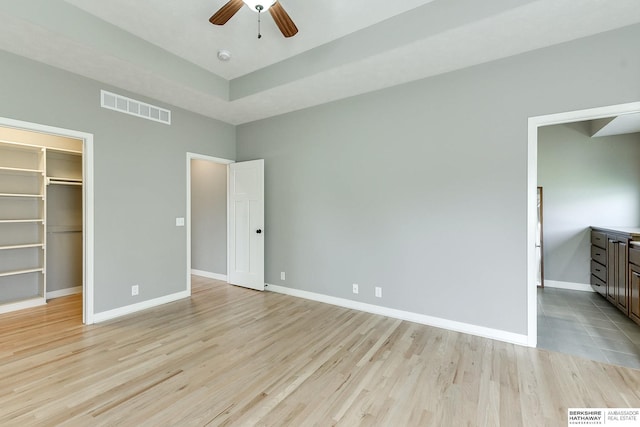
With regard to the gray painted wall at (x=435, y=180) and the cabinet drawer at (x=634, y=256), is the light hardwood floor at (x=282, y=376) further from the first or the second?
the cabinet drawer at (x=634, y=256)

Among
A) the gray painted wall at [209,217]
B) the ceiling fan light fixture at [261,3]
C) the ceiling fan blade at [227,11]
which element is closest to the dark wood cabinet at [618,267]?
the ceiling fan light fixture at [261,3]

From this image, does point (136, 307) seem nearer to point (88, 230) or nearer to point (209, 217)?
point (88, 230)

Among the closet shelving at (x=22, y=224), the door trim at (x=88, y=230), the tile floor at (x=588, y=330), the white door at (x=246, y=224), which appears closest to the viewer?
the tile floor at (x=588, y=330)

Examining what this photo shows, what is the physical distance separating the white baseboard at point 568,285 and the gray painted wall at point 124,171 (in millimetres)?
5813

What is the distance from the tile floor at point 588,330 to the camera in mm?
2568

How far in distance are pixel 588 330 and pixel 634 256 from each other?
97 centimetres

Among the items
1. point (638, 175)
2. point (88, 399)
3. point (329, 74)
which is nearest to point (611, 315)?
point (638, 175)

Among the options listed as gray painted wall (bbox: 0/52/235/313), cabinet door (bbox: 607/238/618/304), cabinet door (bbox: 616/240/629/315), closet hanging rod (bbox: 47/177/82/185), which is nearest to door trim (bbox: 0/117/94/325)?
gray painted wall (bbox: 0/52/235/313)

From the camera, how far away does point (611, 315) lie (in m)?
3.40

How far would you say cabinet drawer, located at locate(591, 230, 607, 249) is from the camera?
12.7ft

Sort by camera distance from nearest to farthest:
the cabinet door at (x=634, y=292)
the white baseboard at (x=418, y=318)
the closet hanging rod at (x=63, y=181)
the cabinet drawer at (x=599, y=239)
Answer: the white baseboard at (x=418, y=318) → the cabinet door at (x=634, y=292) → the cabinet drawer at (x=599, y=239) → the closet hanging rod at (x=63, y=181)

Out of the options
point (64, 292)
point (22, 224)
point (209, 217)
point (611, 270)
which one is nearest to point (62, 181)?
point (22, 224)

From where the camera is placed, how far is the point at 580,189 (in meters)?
4.42

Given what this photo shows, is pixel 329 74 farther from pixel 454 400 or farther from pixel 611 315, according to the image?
pixel 611 315
